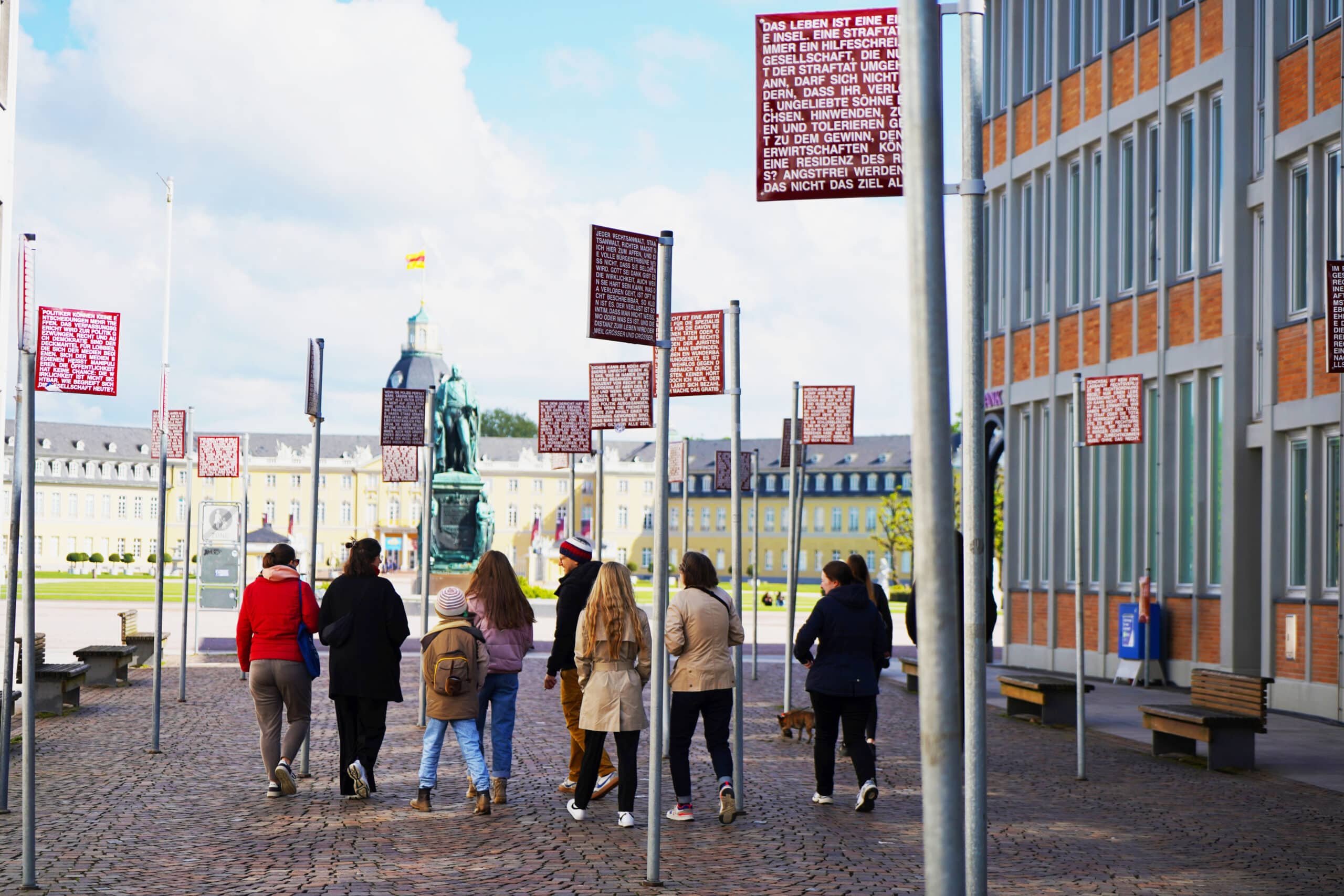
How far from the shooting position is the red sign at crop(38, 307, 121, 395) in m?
11.2

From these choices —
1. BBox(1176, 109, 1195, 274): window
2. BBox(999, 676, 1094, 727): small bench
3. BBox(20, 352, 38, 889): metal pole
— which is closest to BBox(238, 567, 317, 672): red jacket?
BBox(20, 352, 38, 889): metal pole

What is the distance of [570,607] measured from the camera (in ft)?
39.0

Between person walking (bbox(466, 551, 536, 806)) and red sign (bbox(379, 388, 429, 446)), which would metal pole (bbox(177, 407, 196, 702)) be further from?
person walking (bbox(466, 551, 536, 806))

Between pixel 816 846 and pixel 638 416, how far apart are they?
5080 mm

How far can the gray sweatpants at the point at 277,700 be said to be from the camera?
11.8m

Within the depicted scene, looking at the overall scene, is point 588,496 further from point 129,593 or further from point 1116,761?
point 1116,761

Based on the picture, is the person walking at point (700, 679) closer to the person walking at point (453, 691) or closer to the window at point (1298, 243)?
the person walking at point (453, 691)

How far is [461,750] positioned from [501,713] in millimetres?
516

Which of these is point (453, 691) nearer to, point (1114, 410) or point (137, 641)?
point (1114, 410)

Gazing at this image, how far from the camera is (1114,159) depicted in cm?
2658

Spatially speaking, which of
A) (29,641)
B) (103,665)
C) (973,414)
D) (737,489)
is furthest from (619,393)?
(103,665)

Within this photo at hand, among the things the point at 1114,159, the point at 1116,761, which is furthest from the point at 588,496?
the point at 1116,761

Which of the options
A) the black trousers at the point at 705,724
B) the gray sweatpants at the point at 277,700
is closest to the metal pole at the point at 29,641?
the gray sweatpants at the point at 277,700

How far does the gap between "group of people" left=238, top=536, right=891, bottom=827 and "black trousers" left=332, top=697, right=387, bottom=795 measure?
11 mm
